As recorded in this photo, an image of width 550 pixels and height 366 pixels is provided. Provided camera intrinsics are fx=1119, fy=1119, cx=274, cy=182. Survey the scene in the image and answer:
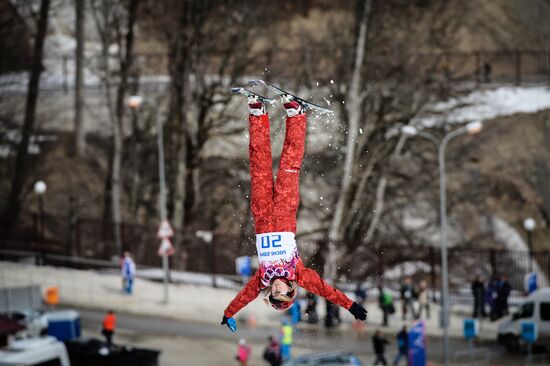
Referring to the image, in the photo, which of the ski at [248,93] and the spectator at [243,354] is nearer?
the ski at [248,93]

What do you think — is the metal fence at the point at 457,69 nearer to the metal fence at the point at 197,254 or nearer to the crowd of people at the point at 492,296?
the metal fence at the point at 197,254

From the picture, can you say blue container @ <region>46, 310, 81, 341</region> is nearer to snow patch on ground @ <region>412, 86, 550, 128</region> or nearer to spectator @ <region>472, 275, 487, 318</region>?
spectator @ <region>472, 275, 487, 318</region>

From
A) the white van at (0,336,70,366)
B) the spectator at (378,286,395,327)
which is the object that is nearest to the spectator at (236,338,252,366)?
the spectator at (378,286,395,327)

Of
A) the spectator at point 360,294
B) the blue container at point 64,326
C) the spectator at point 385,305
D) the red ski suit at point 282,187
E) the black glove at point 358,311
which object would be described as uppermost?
the red ski suit at point 282,187

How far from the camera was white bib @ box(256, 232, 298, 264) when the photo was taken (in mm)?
9859

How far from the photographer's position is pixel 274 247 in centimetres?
986

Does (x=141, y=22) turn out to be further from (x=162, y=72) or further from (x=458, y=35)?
(x=458, y=35)

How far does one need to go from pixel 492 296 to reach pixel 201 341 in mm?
10040

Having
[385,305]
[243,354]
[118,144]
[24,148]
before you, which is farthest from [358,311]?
[24,148]

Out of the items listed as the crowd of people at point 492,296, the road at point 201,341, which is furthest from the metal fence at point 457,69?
the road at point 201,341

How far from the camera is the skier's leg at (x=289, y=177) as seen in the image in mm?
9922

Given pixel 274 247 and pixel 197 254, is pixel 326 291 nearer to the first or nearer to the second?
pixel 274 247

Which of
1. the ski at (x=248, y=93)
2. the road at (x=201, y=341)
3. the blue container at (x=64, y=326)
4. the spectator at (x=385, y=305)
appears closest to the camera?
the ski at (x=248, y=93)

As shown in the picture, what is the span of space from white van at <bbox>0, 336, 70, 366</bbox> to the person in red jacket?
904 centimetres
